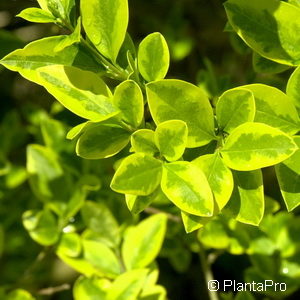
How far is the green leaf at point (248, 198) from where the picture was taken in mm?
650

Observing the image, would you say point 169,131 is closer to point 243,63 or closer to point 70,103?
point 70,103

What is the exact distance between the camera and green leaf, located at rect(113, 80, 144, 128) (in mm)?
628

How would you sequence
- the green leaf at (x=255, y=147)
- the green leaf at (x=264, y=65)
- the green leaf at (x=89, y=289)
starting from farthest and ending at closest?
the green leaf at (x=89, y=289)
the green leaf at (x=264, y=65)
the green leaf at (x=255, y=147)

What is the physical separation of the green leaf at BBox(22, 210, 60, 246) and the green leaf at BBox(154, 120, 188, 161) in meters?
0.42

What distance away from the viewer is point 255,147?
613mm

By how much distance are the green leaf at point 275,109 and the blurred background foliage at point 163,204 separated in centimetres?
13

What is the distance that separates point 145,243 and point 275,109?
391mm

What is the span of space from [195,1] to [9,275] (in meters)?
0.83

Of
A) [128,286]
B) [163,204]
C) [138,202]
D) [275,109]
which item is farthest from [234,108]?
[163,204]

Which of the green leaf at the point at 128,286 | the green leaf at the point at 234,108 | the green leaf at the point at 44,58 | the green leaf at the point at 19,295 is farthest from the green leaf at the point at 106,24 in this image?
the green leaf at the point at 19,295

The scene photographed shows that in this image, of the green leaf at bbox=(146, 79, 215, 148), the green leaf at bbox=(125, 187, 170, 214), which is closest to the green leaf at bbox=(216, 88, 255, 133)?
the green leaf at bbox=(146, 79, 215, 148)

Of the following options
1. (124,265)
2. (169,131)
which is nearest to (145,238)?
(124,265)

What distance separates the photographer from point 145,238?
0.95m

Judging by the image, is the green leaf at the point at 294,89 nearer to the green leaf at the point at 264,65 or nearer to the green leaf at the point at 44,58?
the green leaf at the point at 264,65
